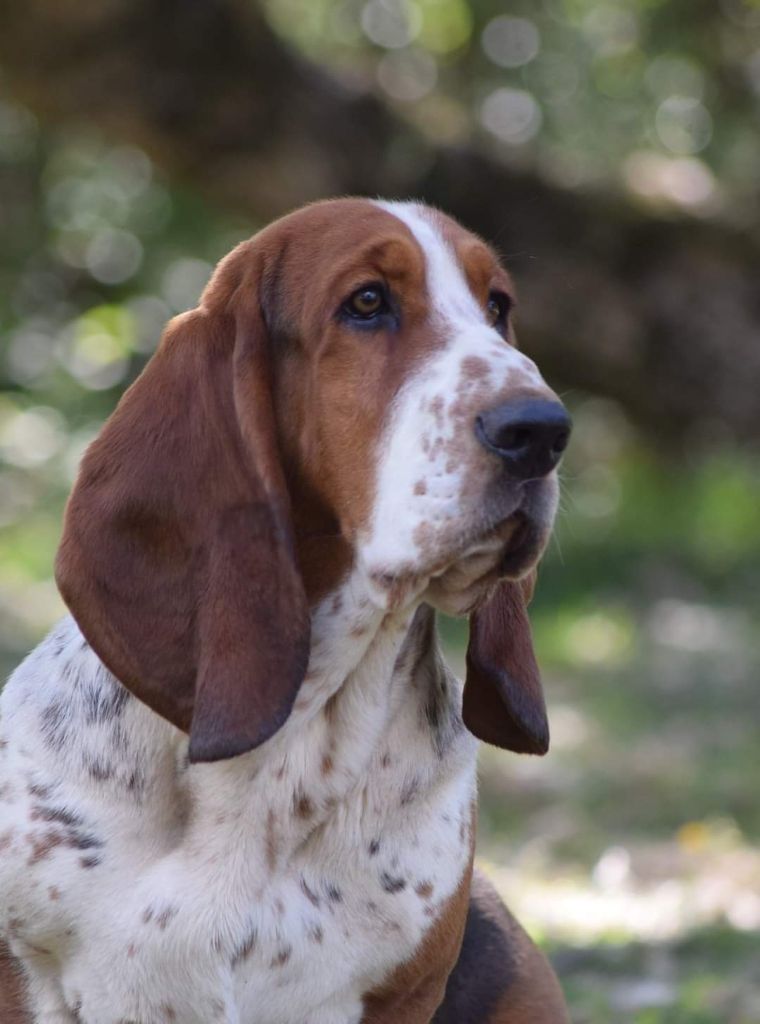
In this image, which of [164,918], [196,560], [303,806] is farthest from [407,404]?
[164,918]

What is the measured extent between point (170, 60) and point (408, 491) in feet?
22.4

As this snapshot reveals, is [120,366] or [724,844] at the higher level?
[724,844]

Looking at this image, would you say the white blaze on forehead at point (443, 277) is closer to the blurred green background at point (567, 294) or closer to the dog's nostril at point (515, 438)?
the dog's nostril at point (515, 438)

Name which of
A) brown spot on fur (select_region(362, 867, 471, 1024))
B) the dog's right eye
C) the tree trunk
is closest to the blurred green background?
the tree trunk

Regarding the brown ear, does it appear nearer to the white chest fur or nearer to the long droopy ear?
the white chest fur

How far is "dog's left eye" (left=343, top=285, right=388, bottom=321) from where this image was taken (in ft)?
10.6

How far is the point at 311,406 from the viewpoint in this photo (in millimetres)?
3199

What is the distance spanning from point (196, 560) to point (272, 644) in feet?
0.68

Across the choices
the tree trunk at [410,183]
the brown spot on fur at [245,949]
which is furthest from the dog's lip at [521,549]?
the tree trunk at [410,183]

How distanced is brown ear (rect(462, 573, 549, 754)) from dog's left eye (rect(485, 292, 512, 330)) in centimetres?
53

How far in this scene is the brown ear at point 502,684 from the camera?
3.46 m

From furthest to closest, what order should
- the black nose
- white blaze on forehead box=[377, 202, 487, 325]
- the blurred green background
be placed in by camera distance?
the blurred green background → white blaze on forehead box=[377, 202, 487, 325] → the black nose

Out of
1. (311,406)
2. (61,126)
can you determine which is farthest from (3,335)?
(311,406)

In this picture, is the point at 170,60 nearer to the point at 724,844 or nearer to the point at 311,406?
the point at 724,844
